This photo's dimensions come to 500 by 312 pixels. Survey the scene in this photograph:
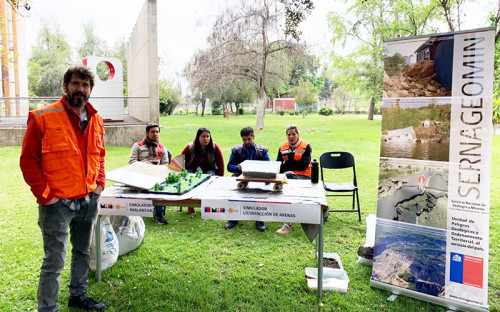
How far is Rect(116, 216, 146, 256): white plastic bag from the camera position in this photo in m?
3.85

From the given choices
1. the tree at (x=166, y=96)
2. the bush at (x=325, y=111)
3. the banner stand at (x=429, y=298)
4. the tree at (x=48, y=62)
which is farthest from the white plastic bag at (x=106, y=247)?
the bush at (x=325, y=111)

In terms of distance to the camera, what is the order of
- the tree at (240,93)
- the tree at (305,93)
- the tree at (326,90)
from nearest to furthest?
the tree at (305,93) < the tree at (240,93) < the tree at (326,90)

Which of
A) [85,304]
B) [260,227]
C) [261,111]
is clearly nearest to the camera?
[85,304]

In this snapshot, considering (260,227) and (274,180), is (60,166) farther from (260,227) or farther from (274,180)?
(260,227)

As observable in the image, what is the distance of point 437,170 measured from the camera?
296 centimetres

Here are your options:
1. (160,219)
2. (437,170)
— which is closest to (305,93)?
(160,219)

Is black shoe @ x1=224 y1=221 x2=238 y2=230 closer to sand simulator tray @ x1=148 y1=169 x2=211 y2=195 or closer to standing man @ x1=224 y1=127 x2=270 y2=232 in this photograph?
standing man @ x1=224 y1=127 x2=270 y2=232

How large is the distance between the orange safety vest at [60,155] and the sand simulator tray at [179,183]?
78cm

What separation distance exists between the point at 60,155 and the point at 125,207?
862mm

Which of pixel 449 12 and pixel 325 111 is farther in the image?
pixel 325 111

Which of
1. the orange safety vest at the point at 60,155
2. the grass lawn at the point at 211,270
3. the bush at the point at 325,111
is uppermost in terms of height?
the bush at the point at 325,111

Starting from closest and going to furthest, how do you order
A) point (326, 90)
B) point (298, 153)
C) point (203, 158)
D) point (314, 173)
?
1. point (314, 173)
2. point (298, 153)
3. point (203, 158)
4. point (326, 90)

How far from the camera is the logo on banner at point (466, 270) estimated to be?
9.28 feet

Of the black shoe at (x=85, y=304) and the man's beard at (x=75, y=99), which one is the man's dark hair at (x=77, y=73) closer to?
the man's beard at (x=75, y=99)
